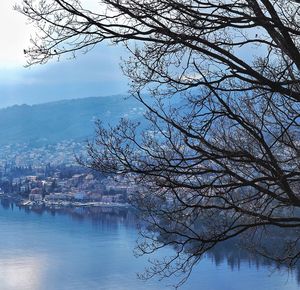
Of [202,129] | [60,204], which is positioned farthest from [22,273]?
[60,204]

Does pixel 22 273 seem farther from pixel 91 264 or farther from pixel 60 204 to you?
pixel 60 204

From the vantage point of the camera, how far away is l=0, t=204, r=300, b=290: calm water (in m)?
13.1

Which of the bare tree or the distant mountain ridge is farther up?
the distant mountain ridge

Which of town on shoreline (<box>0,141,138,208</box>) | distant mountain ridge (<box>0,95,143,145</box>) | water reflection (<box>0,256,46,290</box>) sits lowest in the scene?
water reflection (<box>0,256,46,290</box>)

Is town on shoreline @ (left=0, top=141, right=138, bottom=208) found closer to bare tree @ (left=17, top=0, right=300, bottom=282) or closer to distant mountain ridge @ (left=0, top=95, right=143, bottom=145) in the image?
distant mountain ridge @ (left=0, top=95, right=143, bottom=145)

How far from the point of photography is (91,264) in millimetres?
15586

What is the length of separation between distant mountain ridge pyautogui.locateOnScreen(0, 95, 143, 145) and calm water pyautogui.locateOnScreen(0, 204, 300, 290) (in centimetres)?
4135

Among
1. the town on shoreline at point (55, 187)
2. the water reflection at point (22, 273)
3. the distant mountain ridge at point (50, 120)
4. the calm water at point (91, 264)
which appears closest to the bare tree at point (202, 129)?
the calm water at point (91, 264)

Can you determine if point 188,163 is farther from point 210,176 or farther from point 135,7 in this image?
point 135,7

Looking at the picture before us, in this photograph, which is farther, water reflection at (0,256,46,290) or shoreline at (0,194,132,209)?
shoreline at (0,194,132,209)

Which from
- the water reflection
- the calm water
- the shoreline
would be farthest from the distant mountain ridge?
the water reflection

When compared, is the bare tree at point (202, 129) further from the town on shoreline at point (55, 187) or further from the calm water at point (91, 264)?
the town on shoreline at point (55, 187)

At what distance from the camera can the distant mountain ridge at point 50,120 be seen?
6812 centimetres

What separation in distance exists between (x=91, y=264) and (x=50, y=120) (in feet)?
203
